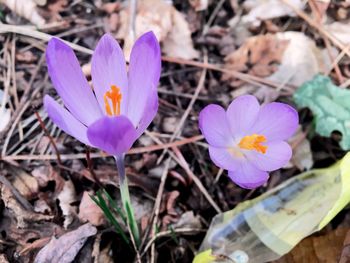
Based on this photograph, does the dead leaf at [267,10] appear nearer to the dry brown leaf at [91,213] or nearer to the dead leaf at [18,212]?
the dry brown leaf at [91,213]

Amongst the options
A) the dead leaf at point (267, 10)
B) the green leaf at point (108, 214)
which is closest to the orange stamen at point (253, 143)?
the green leaf at point (108, 214)

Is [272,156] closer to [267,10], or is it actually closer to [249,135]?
[249,135]

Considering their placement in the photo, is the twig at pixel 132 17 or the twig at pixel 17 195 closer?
the twig at pixel 17 195

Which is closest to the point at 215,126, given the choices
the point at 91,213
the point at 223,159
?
the point at 223,159

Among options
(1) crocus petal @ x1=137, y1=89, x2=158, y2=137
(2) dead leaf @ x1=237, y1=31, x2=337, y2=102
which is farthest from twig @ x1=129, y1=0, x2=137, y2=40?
(1) crocus petal @ x1=137, y1=89, x2=158, y2=137

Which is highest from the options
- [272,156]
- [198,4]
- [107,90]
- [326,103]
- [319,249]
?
[107,90]

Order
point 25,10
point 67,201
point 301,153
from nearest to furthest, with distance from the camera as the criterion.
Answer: point 67,201 < point 301,153 < point 25,10

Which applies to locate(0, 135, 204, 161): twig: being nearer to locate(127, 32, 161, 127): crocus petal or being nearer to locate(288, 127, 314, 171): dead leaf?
locate(288, 127, 314, 171): dead leaf
